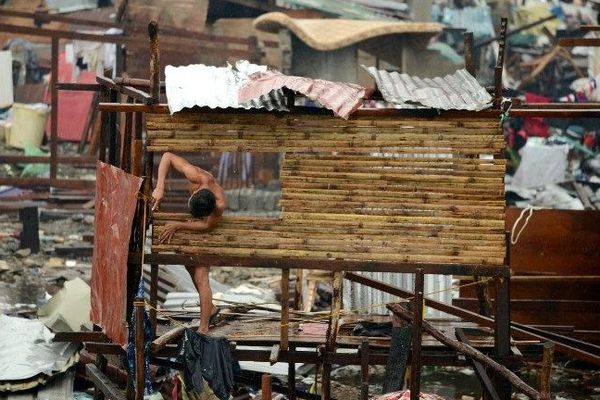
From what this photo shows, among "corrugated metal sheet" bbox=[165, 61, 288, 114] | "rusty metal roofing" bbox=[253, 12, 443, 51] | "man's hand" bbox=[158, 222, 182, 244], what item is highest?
"rusty metal roofing" bbox=[253, 12, 443, 51]

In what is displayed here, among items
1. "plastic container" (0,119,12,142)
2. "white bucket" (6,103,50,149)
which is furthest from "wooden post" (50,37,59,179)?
"plastic container" (0,119,12,142)

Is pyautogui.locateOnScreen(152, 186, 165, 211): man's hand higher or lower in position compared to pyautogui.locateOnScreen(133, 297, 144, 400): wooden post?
higher

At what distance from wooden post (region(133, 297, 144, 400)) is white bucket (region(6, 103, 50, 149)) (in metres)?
17.5

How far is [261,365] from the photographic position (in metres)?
13.3

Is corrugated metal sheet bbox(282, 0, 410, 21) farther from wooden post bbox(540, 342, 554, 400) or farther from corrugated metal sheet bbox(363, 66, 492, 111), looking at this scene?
wooden post bbox(540, 342, 554, 400)

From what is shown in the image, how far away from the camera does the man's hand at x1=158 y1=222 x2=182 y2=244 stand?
10.4 m

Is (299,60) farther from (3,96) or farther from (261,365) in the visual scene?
(261,365)

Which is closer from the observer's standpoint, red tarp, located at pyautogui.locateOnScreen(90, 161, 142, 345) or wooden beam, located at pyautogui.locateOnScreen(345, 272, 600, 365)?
red tarp, located at pyautogui.locateOnScreen(90, 161, 142, 345)

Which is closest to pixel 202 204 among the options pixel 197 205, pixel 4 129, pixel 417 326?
pixel 197 205

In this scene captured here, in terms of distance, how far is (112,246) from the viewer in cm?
1066

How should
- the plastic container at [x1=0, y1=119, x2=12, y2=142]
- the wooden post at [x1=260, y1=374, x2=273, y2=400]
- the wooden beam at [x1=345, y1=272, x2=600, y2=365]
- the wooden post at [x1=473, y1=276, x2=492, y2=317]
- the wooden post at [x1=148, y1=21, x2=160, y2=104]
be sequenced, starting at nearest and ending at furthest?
the wooden post at [x1=260, y1=374, x2=273, y2=400] < the wooden post at [x1=148, y1=21, x2=160, y2=104] < the wooden beam at [x1=345, y1=272, x2=600, y2=365] < the wooden post at [x1=473, y1=276, x2=492, y2=317] < the plastic container at [x1=0, y1=119, x2=12, y2=142]

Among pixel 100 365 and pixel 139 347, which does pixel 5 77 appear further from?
pixel 139 347

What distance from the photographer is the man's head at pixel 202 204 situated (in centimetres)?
1028

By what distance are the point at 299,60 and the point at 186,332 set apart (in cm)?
1613
